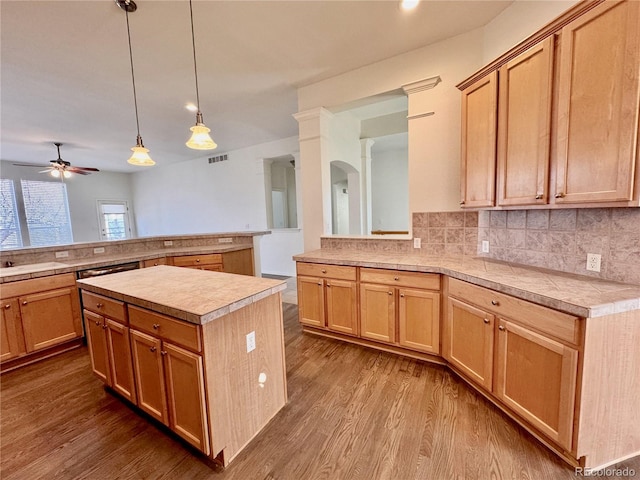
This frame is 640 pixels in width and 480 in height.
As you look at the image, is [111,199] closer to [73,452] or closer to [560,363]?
[73,452]

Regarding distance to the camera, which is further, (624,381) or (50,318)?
(50,318)

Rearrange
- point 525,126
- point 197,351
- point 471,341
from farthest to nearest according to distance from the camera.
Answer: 1. point 471,341
2. point 525,126
3. point 197,351

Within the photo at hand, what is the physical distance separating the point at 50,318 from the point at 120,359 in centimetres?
159

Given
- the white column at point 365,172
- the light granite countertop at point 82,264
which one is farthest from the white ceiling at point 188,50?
the light granite countertop at point 82,264

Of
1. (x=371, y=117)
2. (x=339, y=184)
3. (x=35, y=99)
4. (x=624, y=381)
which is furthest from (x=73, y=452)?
(x=339, y=184)

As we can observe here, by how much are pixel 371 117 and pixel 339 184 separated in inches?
113

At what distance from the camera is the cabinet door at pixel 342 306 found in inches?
104

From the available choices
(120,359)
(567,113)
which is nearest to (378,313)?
(567,113)

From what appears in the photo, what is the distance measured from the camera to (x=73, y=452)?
1571mm

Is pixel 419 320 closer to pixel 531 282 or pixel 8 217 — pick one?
pixel 531 282

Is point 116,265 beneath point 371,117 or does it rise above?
beneath

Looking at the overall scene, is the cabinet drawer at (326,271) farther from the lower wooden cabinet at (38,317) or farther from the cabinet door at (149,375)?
the lower wooden cabinet at (38,317)

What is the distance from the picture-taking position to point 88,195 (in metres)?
7.79

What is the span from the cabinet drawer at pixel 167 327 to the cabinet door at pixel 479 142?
87.2 inches
